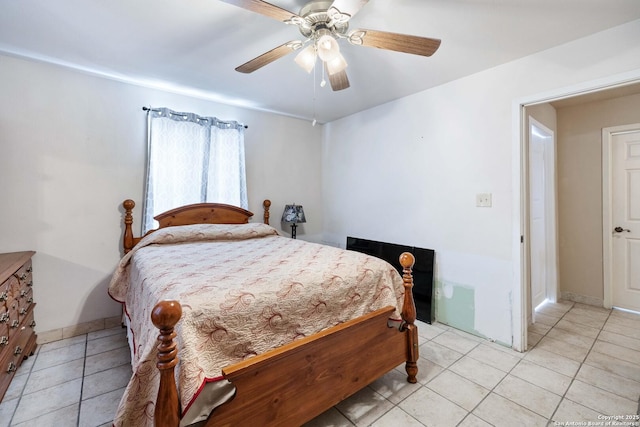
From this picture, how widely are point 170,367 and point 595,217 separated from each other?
4.44 metres

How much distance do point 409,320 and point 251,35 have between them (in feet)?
7.43

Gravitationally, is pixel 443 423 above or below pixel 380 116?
below

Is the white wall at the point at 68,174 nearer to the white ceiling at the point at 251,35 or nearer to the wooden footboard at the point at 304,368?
the white ceiling at the point at 251,35

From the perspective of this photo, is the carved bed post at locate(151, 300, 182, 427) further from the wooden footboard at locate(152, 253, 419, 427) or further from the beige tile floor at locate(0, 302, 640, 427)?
the beige tile floor at locate(0, 302, 640, 427)

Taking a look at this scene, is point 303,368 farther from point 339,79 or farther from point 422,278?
point 422,278

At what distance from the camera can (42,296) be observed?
251cm

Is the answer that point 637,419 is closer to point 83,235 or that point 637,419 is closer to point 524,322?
point 524,322

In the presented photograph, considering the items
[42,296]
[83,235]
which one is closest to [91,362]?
[42,296]

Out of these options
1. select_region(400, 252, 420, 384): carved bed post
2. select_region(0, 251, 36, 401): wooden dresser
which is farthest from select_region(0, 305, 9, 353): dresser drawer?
select_region(400, 252, 420, 384): carved bed post

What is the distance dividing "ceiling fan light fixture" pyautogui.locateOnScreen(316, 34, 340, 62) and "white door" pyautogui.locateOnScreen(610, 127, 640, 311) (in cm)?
357

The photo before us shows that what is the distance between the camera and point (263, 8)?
1.38m

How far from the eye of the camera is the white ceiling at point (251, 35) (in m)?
1.73

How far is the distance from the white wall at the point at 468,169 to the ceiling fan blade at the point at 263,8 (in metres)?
1.97

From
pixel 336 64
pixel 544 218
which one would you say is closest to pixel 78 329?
pixel 336 64
